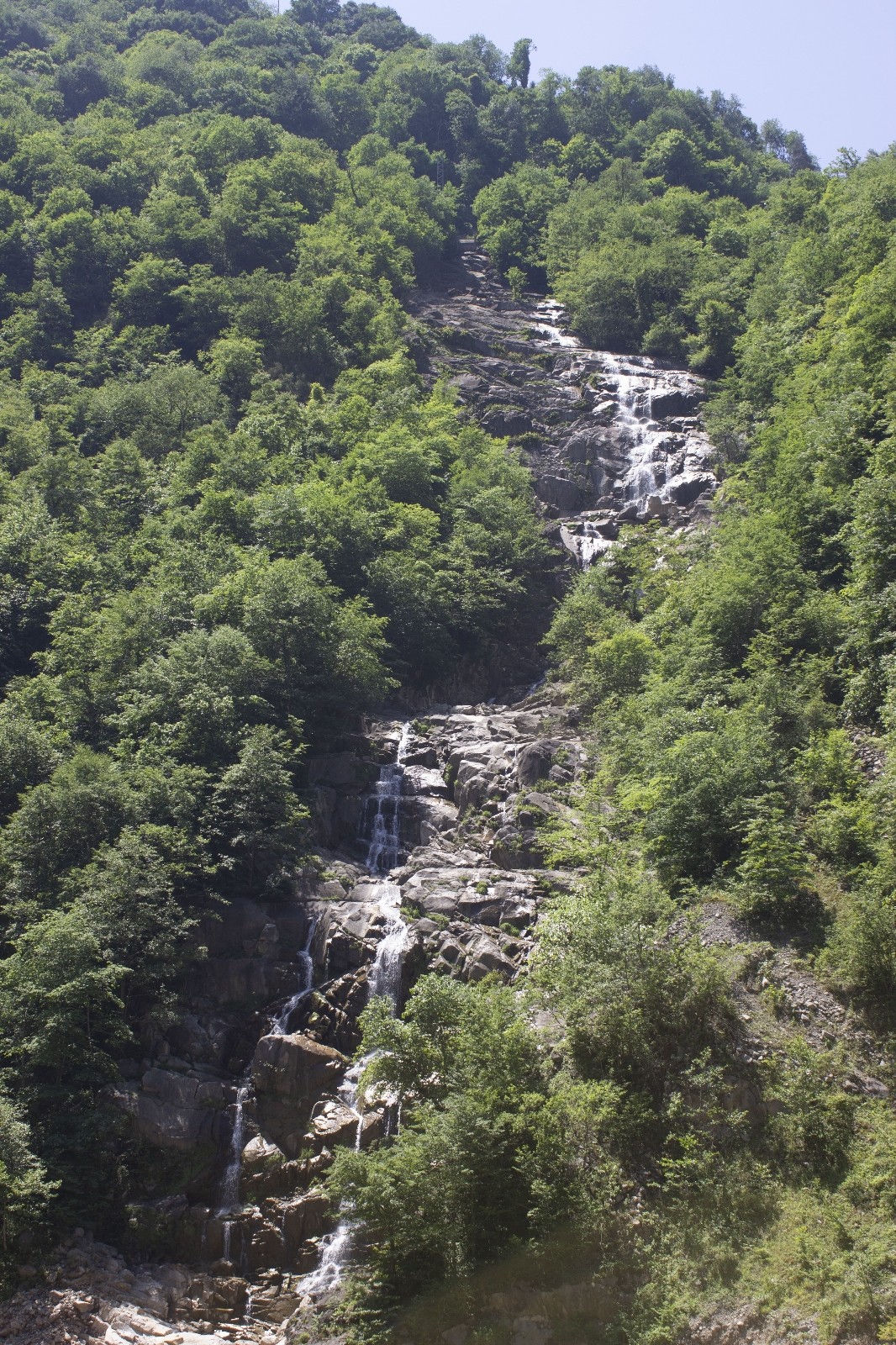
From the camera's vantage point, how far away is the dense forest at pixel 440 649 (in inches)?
760

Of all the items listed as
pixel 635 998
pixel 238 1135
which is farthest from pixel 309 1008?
pixel 635 998

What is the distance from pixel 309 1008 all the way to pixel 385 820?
8.38 meters

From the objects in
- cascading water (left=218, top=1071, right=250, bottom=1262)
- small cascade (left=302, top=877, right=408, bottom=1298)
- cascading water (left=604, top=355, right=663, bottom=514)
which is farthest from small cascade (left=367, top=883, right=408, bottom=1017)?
cascading water (left=604, top=355, right=663, bottom=514)

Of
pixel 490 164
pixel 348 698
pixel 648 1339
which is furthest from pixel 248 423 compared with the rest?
pixel 490 164

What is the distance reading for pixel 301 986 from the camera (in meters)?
28.1

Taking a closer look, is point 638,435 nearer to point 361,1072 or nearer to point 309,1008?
point 309,1008

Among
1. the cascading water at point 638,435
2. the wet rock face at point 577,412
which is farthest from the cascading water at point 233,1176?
the cascading water at point 638,435

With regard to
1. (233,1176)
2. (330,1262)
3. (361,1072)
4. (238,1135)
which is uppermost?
(361,1072)

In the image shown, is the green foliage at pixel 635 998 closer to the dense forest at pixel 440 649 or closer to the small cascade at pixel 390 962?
the dense forest at pixel 440 649

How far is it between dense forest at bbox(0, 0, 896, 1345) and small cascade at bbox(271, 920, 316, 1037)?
198 cm

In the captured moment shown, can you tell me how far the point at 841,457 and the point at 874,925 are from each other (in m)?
19.7

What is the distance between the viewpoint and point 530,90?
10256cm

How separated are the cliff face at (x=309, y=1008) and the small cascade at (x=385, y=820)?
73mm

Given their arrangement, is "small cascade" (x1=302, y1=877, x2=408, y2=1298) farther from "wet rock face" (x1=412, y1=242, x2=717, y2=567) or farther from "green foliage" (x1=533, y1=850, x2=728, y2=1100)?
"wet rock face" (x1=412, y1=242, x2=717, y2=567)
